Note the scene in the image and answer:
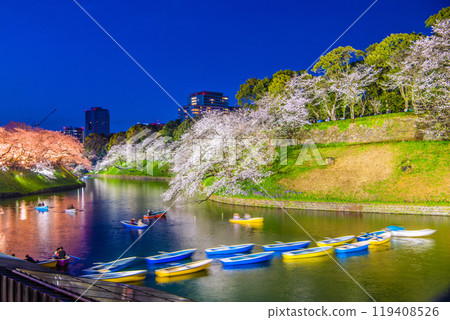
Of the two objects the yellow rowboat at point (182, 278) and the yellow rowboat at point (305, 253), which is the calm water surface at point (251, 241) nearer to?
the yellow rowboat at point (182, 278)

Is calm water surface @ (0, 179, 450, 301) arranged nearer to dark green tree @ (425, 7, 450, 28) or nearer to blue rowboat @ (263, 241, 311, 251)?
blue rowboat @ (263, 241, 311, 251)

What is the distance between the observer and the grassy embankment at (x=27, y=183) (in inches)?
1933

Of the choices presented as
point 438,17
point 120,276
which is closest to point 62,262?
point 120,276

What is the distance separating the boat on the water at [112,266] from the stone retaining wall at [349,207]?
778 inches

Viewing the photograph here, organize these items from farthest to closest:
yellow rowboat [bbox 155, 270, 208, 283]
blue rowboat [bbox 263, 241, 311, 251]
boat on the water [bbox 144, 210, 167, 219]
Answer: boat on the water [bbox 144, 210, 167, 219] < blue rowboat [bbox 263, 241, 311, 251] < yellow rowboat [bbox 155, 270, 208, 283]

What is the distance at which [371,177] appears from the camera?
33.5 metres

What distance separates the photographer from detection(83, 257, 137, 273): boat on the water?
54.3ft

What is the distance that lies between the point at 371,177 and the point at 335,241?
51.6 feet

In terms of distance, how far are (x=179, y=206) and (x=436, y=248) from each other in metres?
26.0

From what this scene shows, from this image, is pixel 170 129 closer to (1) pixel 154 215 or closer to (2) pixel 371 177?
(1) pixel 154 215

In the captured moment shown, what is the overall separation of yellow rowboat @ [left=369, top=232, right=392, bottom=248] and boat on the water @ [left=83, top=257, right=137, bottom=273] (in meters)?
14.2

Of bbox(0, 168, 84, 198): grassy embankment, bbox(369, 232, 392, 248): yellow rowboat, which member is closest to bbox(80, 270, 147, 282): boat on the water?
bbox(369, 232, 392, 248): yellow rowboat

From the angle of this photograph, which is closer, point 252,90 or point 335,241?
point 335,241

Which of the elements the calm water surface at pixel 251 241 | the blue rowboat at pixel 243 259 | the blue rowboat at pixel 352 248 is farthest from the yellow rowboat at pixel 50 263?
the blue rowboat at pixel 352 248
